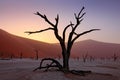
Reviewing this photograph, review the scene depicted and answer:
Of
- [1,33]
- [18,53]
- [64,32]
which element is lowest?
[64,32]

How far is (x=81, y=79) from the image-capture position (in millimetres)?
17672

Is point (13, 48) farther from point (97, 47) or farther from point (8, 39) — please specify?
point (97, 47)

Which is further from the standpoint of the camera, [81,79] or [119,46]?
[119,46]

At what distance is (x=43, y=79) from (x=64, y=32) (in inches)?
245

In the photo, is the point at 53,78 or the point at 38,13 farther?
the point at 38,13

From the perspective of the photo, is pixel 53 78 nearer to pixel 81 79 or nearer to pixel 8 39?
pixel 81 79

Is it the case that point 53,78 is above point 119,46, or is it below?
below

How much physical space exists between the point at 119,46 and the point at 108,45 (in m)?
7.32

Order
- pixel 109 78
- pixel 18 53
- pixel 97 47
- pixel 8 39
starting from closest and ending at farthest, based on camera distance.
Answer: pixel 109 78
pixel 18 53
pixel 8 39
pixel 97 47

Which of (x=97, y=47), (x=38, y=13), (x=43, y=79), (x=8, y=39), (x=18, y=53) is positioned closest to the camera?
(x=43, y=79)

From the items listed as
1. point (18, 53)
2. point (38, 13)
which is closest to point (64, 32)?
point (38, 13)

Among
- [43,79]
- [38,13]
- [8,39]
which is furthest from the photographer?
[8,39]

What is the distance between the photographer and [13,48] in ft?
340

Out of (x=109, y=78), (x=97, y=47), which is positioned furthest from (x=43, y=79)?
(x=97, y=47)
